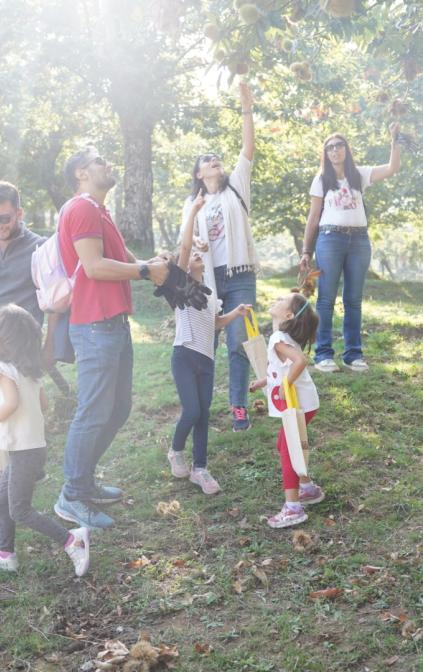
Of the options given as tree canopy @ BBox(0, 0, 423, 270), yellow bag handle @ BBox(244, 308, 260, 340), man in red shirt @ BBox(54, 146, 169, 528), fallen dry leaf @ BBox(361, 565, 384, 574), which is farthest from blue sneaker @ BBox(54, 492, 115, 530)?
tree canopy @ BBox(0, 0, 423, 270)

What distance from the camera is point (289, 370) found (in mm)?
4105

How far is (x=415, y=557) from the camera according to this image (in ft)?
12.1

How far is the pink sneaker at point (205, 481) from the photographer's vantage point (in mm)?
4633

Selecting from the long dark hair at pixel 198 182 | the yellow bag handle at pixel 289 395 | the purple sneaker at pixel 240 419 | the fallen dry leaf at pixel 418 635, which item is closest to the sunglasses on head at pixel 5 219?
the long dark hair at pixel 198 182

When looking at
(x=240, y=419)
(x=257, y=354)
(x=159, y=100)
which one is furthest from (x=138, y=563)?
(x=159, y=100)

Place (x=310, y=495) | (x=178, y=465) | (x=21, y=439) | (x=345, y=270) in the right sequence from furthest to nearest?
(x=345, y=270) < (x=178, y=465) < (x=310, y=495) < (x=21, y=439)

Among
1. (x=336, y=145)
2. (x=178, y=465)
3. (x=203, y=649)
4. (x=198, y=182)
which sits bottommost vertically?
(x=203, y=649)

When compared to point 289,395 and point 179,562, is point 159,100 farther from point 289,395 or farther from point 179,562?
point 179,562

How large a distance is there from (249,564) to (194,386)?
122cm

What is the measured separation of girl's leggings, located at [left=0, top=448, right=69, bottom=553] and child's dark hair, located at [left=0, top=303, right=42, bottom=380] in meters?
0.43

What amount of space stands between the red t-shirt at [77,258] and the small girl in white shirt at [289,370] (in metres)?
0.91

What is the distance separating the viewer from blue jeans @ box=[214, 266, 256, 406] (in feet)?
17.3

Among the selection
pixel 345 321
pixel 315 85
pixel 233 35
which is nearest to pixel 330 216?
pixel 345 321

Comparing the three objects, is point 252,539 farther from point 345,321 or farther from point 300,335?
point 345,321
